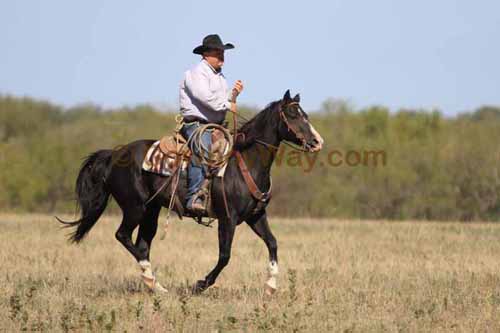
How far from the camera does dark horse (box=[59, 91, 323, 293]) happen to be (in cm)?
1002

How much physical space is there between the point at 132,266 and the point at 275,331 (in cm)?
638

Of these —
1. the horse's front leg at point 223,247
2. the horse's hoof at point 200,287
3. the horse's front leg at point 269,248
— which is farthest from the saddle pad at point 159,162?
the horse's hoof at point 200,287

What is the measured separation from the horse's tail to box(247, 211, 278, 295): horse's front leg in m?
2.05

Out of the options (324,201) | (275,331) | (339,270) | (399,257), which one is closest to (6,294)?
(275,331)

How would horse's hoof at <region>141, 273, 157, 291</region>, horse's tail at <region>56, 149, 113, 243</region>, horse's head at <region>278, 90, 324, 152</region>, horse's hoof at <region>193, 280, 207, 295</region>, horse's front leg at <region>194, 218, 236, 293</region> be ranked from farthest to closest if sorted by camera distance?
horse's tail at <region>56, 149, 113, 243</region> → horse's hoof at <region>141, 273, 157, 291</region> → horse's hoof at <region>193, 280, 207, 295</region> → horse's front leg at <region>194, 218, 236, 293</region> → horse's head at <region>278, 90, 324, 152</region>

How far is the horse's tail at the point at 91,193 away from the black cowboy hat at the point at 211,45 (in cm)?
192

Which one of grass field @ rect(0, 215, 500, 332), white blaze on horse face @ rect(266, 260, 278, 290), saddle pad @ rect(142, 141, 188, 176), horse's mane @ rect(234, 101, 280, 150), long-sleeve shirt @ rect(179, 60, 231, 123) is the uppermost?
long-sleeve shirt @ rect(179, 60, 231, 123)

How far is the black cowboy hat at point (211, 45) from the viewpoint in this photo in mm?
10305

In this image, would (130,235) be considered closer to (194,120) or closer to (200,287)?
(200,287)

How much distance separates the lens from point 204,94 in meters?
10.1

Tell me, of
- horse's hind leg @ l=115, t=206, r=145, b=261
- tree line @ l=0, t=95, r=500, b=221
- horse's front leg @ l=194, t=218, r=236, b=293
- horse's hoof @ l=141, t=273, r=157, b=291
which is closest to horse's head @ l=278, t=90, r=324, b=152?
horse's front leg @ l=194, t=218, r=236, b=293

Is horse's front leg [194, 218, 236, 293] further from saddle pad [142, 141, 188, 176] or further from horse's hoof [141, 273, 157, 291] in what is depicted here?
saddle pad [142, 141, 188, 176]

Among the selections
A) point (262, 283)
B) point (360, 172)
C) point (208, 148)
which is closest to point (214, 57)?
point (208, 148)

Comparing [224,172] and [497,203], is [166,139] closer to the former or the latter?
[224,172]
